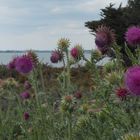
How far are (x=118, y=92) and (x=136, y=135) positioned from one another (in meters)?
0.89

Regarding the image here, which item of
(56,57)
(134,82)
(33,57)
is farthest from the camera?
(56,57)

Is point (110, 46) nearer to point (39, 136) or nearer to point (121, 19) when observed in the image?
point (39, 136)

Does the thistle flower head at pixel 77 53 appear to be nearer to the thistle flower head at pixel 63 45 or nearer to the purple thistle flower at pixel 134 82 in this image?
the thistle flower head at pixel 63 45

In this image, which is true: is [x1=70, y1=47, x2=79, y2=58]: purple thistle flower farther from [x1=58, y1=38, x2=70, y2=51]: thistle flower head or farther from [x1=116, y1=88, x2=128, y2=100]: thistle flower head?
[x1=116, y1=88, x2=128, y2=100]: thistle flower head

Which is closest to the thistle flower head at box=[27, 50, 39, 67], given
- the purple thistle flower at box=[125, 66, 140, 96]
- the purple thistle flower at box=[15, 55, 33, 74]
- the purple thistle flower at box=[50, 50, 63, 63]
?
the purple thistle flower at box=[15, 55, 33, 74]

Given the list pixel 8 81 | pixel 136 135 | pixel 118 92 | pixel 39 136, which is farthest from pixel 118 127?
pixel 8 81

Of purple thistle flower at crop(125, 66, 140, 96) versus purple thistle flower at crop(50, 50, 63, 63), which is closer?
purple thistle flower at crop(125, 66, 140, 96)

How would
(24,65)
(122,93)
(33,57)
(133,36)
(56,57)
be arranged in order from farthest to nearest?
(56,57), (33,57), (24,65), (133,36), (122,93)

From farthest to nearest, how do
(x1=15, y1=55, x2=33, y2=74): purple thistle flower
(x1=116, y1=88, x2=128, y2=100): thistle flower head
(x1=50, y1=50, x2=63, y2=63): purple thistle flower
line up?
(x1=50, y1=50, x2=63, y2=63): purple thistle flower < (x1=15, y1=55, x2=33, y2=74): purple thistle flower < (x1=116, y1=88, x2=128, y2=100): thistle flower head

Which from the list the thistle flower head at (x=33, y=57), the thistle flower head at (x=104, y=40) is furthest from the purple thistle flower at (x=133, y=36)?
the thistle flower head at (x=33, y=57)

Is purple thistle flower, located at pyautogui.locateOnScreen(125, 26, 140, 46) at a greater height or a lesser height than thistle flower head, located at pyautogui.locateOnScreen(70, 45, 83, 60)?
greater

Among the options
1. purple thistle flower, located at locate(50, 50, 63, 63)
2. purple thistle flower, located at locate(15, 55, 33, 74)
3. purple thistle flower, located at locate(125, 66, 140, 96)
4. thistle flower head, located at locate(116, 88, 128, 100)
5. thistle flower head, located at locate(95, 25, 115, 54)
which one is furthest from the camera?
purple thistle flower, located at locate(50, 50, 63, 63)

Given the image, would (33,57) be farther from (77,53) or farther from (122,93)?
(122,93)

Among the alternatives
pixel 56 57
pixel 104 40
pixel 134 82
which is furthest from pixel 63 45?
pixel 134 82
